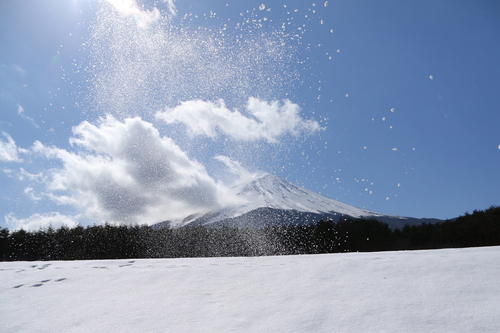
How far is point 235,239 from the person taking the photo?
42594 millimetres

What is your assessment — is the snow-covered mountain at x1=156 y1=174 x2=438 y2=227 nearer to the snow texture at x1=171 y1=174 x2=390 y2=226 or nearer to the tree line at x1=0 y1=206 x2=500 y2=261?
the snow texture at x1=171 y1=174 x2=390 y2=226

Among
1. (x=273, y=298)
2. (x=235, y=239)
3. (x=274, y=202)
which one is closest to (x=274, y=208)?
(x=274, y=202)

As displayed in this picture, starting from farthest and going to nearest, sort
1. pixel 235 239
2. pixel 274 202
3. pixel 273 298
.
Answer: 1. pixel 274 202
2. pixel 235 239
3. pixel 273 298

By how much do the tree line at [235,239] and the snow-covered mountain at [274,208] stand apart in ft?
206

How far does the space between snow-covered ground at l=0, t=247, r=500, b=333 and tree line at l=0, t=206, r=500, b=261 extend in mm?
36985

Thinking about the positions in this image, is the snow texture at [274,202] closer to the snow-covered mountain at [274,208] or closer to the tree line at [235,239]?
the snow-covered mountain at [274,208]

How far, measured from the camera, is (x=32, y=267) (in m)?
5.84

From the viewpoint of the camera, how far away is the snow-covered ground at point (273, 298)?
2.68 metres

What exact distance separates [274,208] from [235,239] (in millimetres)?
100867

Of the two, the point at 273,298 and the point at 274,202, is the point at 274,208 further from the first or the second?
the point at 273,298

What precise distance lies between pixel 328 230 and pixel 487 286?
4088cm

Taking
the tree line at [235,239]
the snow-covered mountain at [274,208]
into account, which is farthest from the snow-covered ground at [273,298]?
the snow-covered mountain at [274,208]

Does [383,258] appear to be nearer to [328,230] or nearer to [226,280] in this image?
[226,280]

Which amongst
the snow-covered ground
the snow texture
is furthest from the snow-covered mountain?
the snow-covered ground
